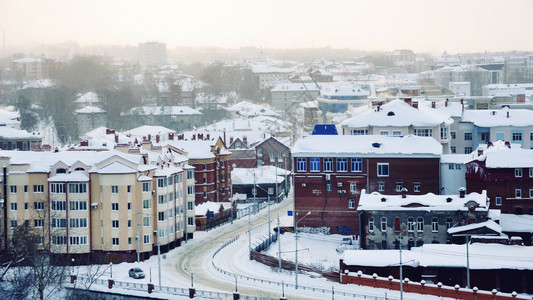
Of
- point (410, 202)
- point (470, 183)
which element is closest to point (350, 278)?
point (410, 202)

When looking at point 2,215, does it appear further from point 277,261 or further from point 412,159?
point 412,159

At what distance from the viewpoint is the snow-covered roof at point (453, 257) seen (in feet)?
162

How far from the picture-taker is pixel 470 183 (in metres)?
59.0

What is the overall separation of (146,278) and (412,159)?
18.1 m

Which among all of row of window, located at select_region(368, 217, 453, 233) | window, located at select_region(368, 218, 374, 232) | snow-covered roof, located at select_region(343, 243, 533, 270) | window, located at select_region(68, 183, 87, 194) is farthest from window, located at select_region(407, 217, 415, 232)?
window, located at select_region(68, 183, 87, 194)

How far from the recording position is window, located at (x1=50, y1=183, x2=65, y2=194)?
186ft

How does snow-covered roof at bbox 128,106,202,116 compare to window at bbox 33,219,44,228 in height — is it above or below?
above

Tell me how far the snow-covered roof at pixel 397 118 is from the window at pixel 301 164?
9518mm

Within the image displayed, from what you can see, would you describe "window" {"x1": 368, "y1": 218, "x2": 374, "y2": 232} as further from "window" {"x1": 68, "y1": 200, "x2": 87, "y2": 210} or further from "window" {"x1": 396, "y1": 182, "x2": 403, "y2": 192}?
"window" {"x1": 68, "y1": 200, "x2": 87, "y2": 210}

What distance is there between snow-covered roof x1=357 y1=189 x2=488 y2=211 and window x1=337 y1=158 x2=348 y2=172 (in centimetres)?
458

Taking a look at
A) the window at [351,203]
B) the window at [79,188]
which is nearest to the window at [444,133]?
the window at [351,203]

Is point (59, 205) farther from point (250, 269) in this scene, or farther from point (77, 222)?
point (250, 269)

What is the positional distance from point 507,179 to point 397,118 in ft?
43.8

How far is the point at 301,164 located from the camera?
61.8 meters
